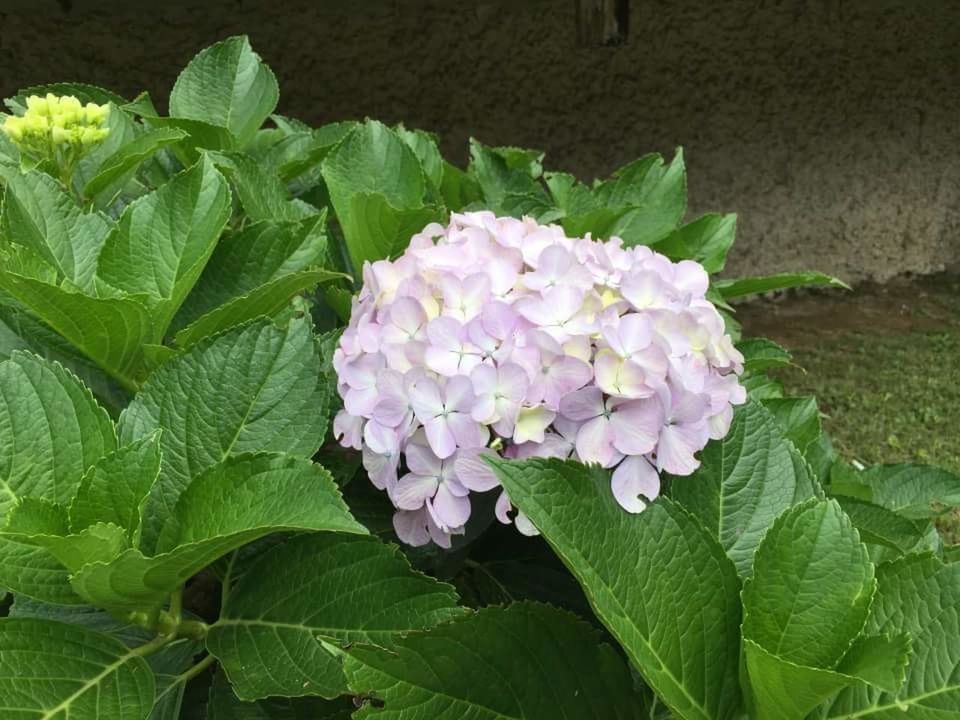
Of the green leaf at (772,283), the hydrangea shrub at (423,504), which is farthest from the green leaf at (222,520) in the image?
the green leaf at (772,283)

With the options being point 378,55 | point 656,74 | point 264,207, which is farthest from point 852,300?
point 264,207

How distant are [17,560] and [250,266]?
337mm

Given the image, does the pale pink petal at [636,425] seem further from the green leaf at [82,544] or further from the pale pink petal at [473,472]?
the green leaf at [82,544]

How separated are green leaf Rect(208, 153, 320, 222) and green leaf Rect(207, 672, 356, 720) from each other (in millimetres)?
429

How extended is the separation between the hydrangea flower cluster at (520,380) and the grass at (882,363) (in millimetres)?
2289

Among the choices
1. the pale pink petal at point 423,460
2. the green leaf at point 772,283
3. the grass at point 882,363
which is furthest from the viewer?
the grass at point 882,363

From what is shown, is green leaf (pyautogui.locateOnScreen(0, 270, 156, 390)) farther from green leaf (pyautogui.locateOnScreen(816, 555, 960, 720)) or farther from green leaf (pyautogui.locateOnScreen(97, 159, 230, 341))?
green leaf (pyautogui.locateOnScreen(816, 555, 960, 720))

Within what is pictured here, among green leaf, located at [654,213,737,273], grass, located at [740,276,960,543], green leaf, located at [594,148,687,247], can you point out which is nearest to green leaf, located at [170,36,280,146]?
green leaf, located at [594,148,687,247]

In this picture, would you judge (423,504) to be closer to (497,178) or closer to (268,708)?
(268,708)

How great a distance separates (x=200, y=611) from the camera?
0.80 metres

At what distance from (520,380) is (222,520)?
197mm

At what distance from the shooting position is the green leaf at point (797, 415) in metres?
0.85

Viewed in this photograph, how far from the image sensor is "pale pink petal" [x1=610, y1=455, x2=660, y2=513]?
538 millimetres

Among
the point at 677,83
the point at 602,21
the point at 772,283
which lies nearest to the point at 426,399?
the point at 772,283
